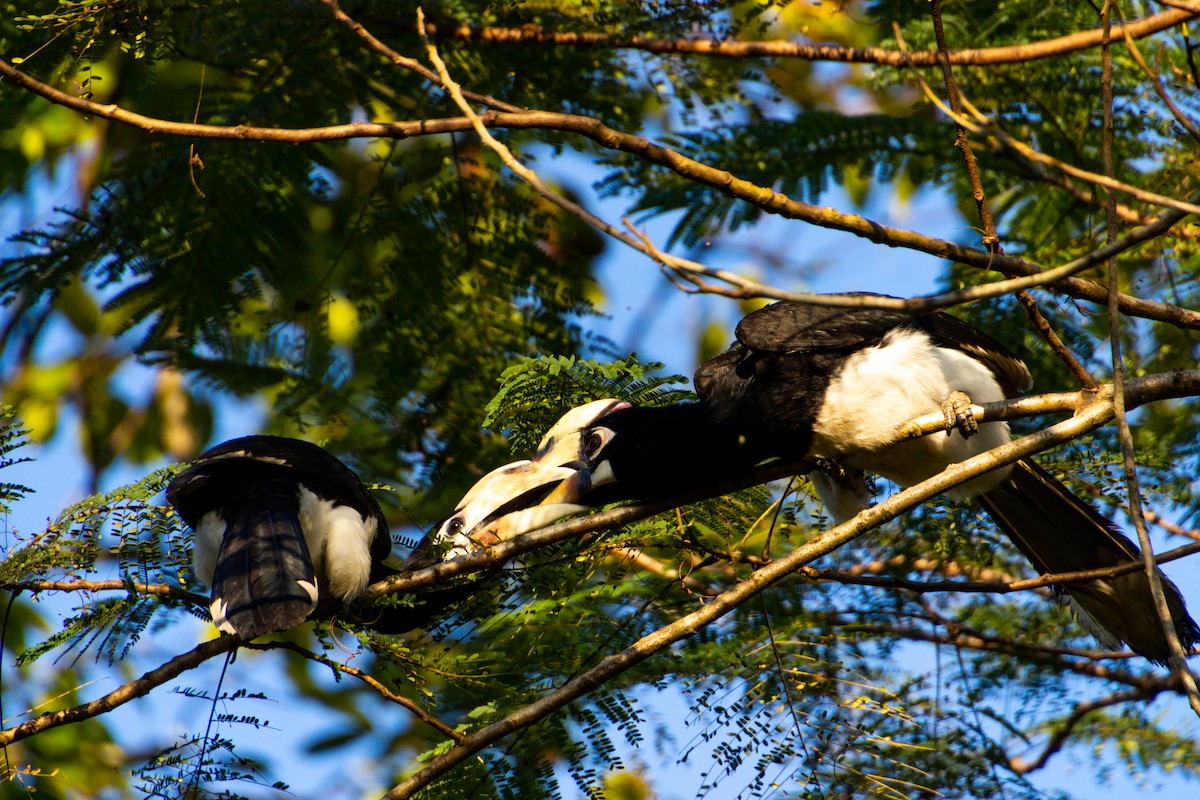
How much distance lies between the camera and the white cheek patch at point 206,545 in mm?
3457

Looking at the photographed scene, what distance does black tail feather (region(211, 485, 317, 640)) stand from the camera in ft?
9.39

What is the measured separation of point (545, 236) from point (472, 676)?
2.35 meters

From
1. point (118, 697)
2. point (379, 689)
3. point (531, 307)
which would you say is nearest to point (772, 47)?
point (531, 307)

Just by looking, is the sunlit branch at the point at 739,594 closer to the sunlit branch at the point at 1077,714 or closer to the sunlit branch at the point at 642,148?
the sunlit branch at the point at 642,148

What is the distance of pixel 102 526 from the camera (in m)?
2.80

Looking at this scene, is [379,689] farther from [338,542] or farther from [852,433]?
[852,433]

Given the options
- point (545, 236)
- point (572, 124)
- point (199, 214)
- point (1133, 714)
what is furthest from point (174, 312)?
point (1133, 714)

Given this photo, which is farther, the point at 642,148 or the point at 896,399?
the point at 896,399

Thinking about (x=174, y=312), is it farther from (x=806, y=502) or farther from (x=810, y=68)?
(x=810, y=68)

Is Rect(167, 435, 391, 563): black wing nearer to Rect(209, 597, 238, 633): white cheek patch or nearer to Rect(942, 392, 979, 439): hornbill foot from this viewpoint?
Rect(209, 597, 238, 633): white cheek patch

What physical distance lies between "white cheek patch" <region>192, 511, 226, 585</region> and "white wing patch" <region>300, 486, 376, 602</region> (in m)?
0.24

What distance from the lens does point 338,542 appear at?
3469mm

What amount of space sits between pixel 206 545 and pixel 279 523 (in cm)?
38

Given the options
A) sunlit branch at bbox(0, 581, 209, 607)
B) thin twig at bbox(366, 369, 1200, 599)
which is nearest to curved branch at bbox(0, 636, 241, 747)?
sunlit branch at bbox(0, 581, 209, 607)
